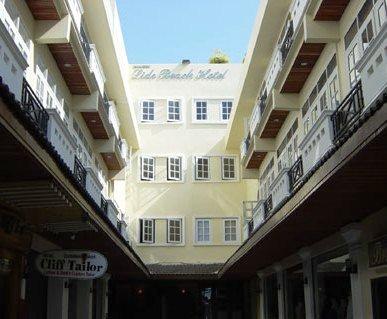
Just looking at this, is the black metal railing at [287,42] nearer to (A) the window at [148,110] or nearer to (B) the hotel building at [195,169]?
(B) the hotel building at [195,169]

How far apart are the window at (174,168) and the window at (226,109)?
3.49m

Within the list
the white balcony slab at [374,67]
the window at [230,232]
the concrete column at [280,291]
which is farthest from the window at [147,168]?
the white balcony slab at [374,67]

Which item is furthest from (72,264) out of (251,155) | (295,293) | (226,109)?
(226,109)

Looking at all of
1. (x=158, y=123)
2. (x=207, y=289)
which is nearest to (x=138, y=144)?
(x=158, y=123)

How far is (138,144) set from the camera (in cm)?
3466

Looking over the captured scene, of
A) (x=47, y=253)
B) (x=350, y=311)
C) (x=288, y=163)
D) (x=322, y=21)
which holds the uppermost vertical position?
(x=322, y=21)

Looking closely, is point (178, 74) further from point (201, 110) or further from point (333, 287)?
point (333, 287)

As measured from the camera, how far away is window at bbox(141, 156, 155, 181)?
115 ft

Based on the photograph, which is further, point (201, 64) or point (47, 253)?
point (201, 64)

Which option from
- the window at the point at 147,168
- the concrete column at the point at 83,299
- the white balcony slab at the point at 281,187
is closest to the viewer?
the white balcony slab at the point at 281,187

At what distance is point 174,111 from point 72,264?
2466cm

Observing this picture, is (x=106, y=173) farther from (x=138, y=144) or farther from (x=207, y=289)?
(x=207, y=289)

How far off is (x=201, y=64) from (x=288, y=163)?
614 inches

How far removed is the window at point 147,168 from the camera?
3494 cm
